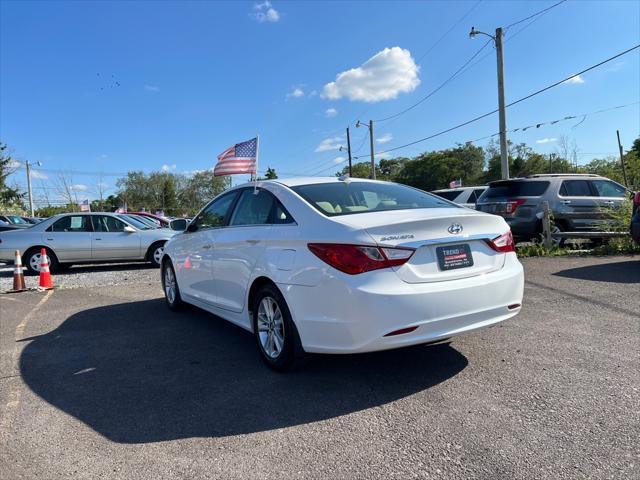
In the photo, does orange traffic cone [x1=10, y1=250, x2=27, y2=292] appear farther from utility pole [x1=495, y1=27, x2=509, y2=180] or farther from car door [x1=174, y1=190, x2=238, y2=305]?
utility pole [x1=495, y1=27, x2=509, y2=180]

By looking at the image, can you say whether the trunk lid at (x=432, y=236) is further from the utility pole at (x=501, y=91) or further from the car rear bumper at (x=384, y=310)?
the utility pole at (x=501, y=91)

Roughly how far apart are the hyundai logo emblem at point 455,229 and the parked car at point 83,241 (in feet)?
30.1

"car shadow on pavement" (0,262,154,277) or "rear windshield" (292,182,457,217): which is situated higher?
"rear windshield" (292,182,457,217)

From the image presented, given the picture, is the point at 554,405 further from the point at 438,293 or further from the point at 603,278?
the point at 603,278

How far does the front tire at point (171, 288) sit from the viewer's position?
20.9 feet

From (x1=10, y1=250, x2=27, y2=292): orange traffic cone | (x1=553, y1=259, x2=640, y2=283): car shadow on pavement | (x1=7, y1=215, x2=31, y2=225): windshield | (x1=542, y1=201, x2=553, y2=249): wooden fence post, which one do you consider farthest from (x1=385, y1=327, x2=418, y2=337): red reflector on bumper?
(x1=7, y1=215, x2=31, y2=225): windshield

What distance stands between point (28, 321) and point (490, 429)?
6013mm

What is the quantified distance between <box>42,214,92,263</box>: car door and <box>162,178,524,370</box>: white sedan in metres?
8.33

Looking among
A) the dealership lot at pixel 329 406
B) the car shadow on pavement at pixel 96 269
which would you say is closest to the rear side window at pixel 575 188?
the dealership lot at pixel 329 406

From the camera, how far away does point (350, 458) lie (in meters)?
2.65

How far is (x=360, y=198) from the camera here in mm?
4086

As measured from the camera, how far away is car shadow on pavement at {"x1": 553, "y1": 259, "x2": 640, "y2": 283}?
23.8 feet

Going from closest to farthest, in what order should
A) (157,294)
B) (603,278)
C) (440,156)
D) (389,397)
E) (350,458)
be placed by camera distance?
(350,458), (389,397), (603,278), (157,294), (440,156)

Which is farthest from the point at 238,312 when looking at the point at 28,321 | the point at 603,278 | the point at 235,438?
the point at 603,278
